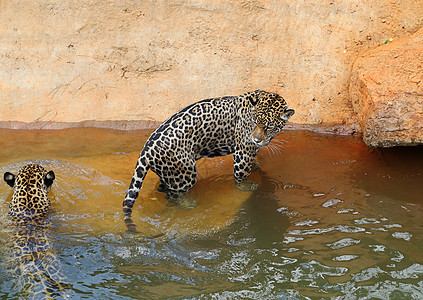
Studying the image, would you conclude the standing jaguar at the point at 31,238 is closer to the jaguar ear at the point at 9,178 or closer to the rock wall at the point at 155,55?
the jaguar ear at the point at 9,178

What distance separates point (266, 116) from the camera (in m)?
7.13

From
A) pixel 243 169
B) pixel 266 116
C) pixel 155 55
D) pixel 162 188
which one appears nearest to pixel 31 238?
pixel 162 188

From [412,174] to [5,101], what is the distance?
7891 millimetres

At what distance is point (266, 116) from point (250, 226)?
1.67 m

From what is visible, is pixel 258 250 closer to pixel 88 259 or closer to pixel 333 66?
pixel 88 259

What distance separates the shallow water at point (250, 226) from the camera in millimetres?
5344

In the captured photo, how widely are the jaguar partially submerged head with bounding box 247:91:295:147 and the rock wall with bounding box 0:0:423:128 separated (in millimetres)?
2377

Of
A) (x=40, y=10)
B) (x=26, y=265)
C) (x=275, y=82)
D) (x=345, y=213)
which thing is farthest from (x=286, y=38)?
(x=26, y=265)

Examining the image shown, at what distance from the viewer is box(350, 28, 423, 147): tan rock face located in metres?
7.16

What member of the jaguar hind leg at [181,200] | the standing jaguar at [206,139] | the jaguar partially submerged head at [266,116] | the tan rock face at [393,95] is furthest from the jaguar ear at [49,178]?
the tan rock face at [393,95]

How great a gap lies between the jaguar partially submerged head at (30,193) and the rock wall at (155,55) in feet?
9.83

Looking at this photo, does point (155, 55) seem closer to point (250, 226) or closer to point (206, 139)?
point (206, 139)

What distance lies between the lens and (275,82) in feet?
32.1

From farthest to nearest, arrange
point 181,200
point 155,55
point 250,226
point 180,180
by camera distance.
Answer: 1. point 155,55
2. point 181,200
3. point 180,180
4. point 250,226
